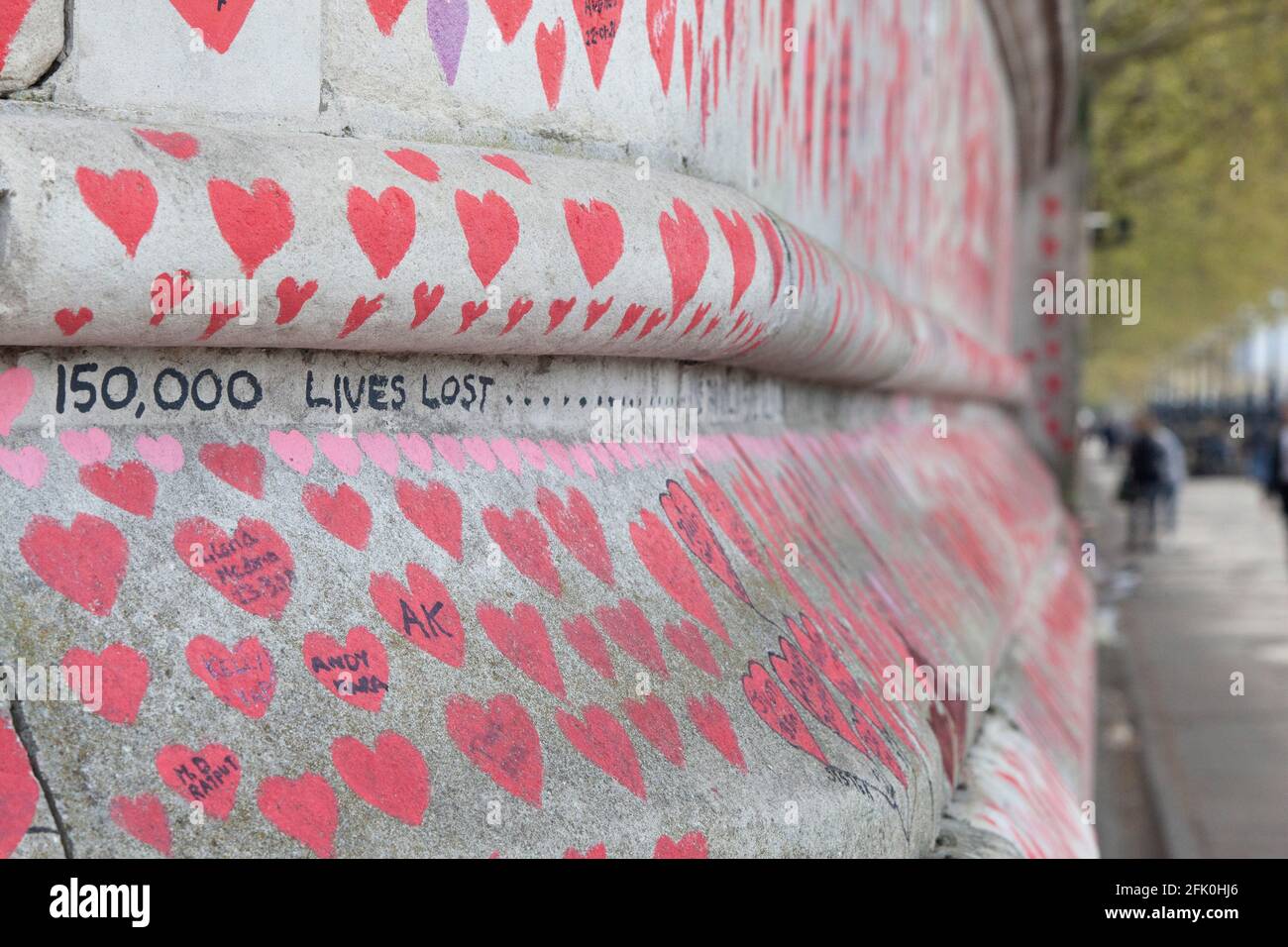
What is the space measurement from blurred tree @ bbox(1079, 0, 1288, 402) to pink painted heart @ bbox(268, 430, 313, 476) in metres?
11.5

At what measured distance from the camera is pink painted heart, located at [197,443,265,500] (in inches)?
53.1

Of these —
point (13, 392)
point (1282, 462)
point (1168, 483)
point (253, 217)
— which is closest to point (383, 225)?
point (253, 217)

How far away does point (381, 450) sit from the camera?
1.49 meters

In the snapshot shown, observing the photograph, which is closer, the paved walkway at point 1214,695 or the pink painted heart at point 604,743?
the pink painted heart at point 604,743

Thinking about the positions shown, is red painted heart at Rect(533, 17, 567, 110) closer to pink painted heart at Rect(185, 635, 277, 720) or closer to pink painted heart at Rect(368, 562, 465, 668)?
pink painted heart at Rect(368, 562, 465, 668)

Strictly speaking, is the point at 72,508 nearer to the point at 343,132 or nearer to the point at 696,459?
the point at 343,132

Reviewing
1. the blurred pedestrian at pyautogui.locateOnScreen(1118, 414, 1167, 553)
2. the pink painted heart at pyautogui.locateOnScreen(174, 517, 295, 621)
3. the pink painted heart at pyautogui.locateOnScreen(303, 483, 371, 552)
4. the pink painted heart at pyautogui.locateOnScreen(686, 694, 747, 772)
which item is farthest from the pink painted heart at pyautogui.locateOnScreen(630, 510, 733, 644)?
the blurred pedestrian at pyautogui.locateOnScreen(1118, 414, 1167, 553)

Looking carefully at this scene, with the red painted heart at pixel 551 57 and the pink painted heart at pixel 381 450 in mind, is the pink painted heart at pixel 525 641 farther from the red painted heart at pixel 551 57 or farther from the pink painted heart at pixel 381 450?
the red painted heart at pixel 551 57

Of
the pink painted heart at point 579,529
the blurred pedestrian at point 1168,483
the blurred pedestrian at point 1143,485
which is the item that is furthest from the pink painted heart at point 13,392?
the blurred pedestrian at point 1168,483

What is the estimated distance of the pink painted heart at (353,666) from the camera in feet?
4.13

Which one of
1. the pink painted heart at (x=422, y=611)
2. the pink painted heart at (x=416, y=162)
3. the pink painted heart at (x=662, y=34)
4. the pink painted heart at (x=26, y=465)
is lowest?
the pink painted heart at (x=422, y=611)

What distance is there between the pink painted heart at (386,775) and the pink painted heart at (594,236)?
0.57 metres

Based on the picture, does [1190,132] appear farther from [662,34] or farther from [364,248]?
[364,248]
